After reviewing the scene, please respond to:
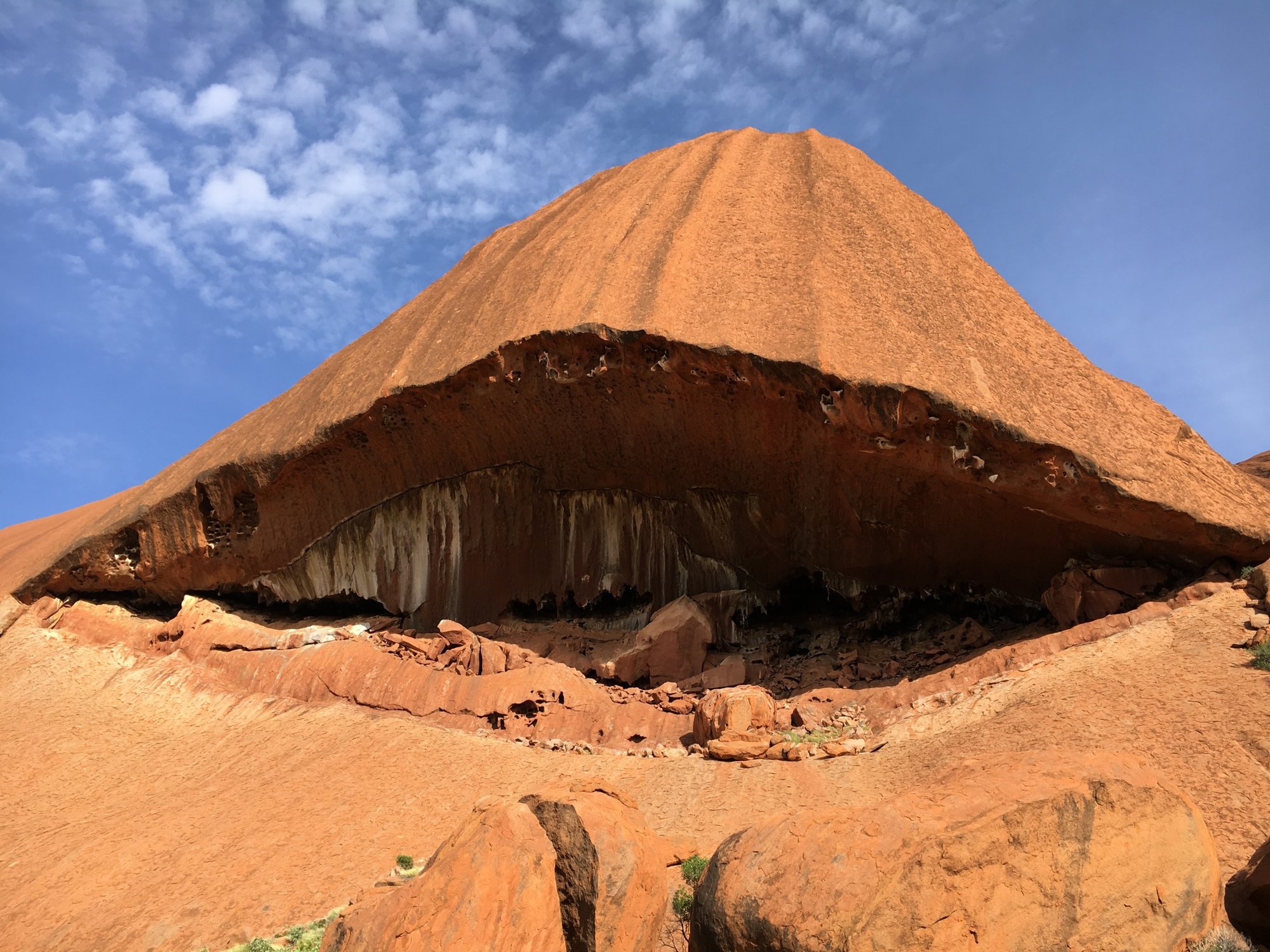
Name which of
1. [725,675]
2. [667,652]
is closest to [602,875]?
[725,675]

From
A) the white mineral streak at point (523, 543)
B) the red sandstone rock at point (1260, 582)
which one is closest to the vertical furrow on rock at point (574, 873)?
the white mineral streak at point (523, 543)

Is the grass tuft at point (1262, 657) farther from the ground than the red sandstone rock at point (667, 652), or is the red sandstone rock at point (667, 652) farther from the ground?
the red sandstone rock at point (667, 652)

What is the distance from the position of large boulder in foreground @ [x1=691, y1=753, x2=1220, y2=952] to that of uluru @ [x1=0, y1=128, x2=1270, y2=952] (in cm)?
2

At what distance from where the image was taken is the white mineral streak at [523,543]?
45.0ft

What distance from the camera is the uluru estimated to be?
5.79 meters

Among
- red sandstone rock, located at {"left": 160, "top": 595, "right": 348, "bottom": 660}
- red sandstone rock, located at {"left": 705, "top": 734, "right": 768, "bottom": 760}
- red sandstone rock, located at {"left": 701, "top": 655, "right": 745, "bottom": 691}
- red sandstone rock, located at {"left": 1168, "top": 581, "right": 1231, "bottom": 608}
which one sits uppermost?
Answer: red sandstone rock, located at {"left": 160, "top": 595, "right": 348, "bottom": 660}

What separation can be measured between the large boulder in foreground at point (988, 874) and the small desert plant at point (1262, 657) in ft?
12.7

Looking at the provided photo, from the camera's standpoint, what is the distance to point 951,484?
450 inches

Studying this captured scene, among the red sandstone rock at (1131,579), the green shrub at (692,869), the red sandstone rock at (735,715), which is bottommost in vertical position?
the green shrub at (692,869)

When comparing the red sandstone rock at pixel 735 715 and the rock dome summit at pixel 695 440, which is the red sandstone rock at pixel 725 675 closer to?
the red sandstone rock at pixel 735 715

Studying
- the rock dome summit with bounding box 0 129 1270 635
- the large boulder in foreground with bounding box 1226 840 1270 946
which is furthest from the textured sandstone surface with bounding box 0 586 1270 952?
the rock dome summit with bounding box 0 129 1270 635

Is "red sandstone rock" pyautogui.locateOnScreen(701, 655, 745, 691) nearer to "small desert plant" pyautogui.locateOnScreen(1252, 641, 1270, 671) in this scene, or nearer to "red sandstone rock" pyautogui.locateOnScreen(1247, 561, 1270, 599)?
"small desert plant" pyautogui.locateOnScreen(1252, 641, 1270, 671)

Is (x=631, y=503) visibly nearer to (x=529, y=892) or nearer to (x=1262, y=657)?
(x=1262, y=657)

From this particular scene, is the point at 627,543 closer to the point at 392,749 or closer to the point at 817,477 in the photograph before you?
the point at 817,477
